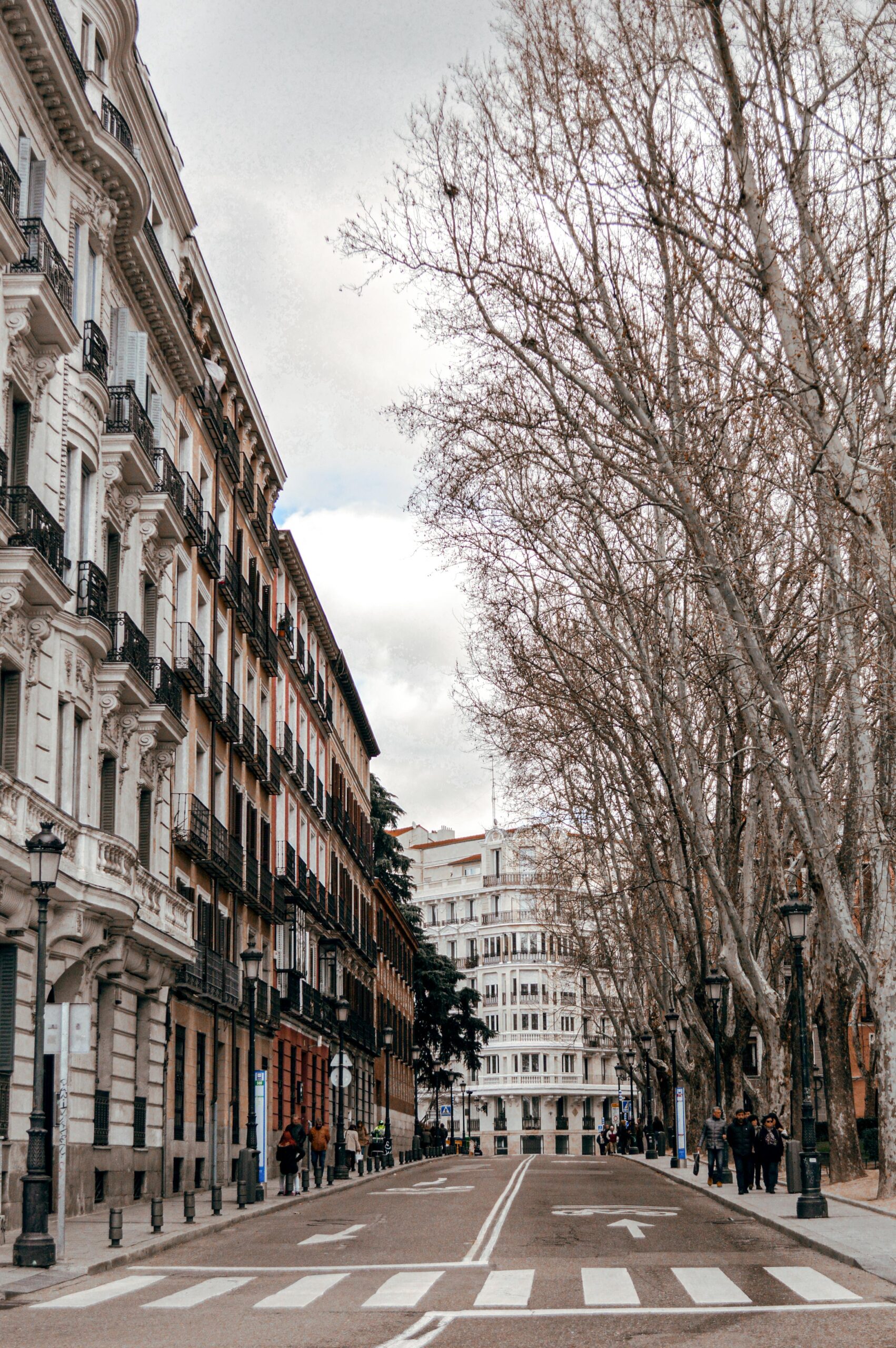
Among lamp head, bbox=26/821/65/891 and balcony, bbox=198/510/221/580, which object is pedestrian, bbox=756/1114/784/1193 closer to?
lamp head, bbox=26/821/65/891

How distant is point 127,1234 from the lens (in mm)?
19234

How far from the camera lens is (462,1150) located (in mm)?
94688

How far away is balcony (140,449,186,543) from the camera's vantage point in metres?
28.0

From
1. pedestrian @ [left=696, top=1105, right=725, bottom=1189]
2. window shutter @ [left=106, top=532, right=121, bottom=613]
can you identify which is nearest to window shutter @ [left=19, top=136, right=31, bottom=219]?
window shutter @ [left=106, top=532, right=121, bottom=613]

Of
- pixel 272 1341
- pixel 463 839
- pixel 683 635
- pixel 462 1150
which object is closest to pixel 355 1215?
pixel 683 635

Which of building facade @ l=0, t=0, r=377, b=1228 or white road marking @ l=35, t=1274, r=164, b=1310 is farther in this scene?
building facade @ l=0, t=0, r=377, b=1228

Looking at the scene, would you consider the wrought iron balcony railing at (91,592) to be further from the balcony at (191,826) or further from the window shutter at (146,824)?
the balcony at (191,826)

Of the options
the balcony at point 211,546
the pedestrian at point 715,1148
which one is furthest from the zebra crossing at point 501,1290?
the balcony at point 211,546

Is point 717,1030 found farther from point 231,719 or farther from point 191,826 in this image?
point 231,719

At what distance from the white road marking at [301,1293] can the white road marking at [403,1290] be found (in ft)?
1.62

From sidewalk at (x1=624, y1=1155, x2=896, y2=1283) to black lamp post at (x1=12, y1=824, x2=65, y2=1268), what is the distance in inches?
300

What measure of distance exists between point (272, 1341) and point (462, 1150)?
87.6m

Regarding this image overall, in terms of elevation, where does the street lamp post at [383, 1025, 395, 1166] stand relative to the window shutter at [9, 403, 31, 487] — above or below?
below

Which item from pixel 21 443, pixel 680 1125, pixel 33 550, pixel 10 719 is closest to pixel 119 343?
pixel 21 443
